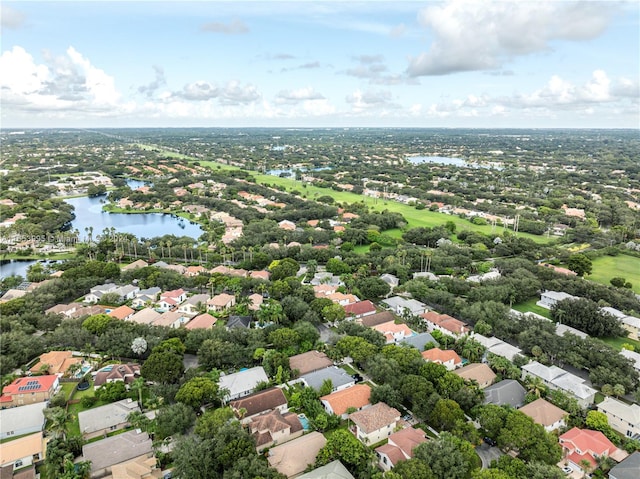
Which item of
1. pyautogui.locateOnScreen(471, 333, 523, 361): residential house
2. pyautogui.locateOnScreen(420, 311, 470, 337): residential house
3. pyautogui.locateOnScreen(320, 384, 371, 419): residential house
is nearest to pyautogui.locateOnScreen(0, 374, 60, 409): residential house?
pyautogui.locateOnScreen(320, 384, 371, 419): residential house

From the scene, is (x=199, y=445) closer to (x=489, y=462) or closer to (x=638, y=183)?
(x=489, y=462)

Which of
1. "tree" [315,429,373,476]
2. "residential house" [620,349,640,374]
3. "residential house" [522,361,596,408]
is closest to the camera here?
"tree" [315,429,373,476]

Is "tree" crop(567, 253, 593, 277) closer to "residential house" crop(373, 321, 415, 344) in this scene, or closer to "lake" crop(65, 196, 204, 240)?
"residential house" crop(373, 321, 415, 344)

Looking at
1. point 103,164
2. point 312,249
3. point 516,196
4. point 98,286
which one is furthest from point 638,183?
point 103,164

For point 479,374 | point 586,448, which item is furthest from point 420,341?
point 586,448

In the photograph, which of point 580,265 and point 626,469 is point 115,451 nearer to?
point 626,469

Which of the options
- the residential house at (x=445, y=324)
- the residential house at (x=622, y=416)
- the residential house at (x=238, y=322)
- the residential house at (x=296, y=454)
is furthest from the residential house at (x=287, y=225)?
the residential house at (x=622, y=416)
